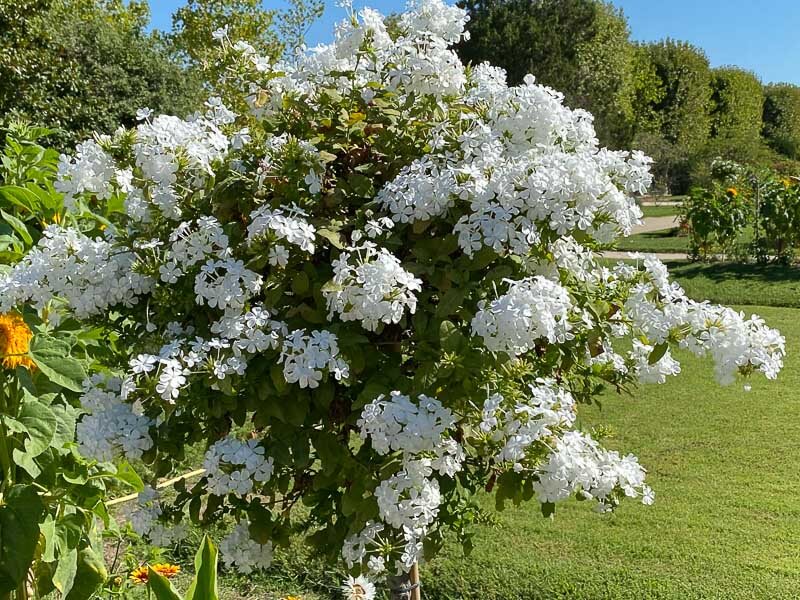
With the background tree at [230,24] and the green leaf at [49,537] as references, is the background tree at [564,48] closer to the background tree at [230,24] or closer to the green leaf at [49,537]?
the background tree at [230,24]

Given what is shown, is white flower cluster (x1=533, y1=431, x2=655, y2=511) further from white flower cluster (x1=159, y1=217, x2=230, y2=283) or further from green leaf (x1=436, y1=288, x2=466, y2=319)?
white flower cluster (x1=159, y1=217, x2=230, y2=283)

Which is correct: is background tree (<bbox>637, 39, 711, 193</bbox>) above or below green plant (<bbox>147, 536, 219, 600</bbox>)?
above

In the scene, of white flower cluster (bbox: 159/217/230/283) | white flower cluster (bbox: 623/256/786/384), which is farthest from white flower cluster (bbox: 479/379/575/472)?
white flower cluster (bbox: 159/217/230/283)

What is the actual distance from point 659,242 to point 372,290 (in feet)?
42.7

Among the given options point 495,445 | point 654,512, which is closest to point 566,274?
point 495,445

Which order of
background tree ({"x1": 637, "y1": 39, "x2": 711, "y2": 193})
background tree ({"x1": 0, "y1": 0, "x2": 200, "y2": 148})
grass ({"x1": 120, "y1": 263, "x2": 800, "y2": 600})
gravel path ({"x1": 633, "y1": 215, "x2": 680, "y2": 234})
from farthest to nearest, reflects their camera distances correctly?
background tree ({"x1": 637, "y1": 39, "x2": 711, "y2": 193}) < gravel path ({"x1": 633, "y1": 215, "x2": 680, "y2": 234}) < background tree ({"x1": 0, "y1": 0, "x2": 200, "y2": 148}) < grass ({"x1": 120, "y1": 263, "x2": 800, "y2": 600})

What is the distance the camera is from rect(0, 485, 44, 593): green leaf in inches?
70.0

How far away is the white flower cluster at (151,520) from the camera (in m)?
1.63

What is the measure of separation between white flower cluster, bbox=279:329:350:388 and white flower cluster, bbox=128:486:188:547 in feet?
1.64

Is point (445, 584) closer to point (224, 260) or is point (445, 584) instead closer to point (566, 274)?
point (566, 274)

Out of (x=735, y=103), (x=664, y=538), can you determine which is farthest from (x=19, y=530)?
(x=735, y=103)

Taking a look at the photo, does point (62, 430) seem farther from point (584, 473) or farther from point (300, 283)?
point (584, 473)

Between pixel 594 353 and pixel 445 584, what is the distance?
1.64 m

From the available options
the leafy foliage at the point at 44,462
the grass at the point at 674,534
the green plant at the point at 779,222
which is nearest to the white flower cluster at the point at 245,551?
→ the leafy foliage at the point at 44,462
